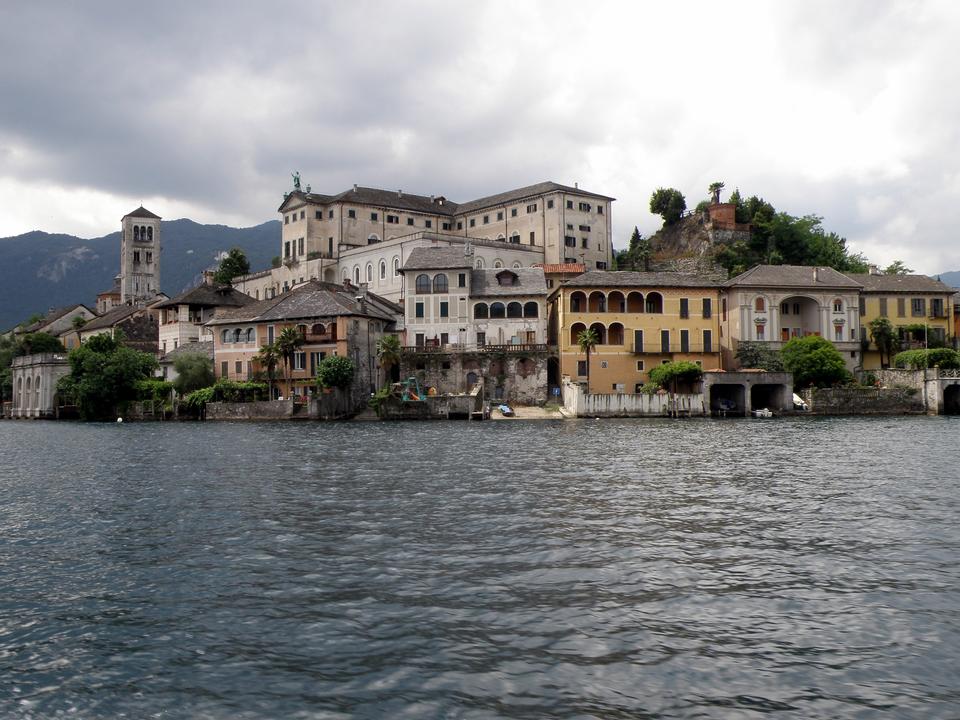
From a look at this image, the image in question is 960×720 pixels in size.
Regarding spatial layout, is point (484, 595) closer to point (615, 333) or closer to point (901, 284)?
point (615, 333)

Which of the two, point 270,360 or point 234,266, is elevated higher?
point 234,266

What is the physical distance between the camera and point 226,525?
1911 cm

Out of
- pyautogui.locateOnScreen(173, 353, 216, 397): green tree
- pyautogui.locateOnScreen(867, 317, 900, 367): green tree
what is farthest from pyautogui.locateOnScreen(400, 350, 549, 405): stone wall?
pyautogui.locateOnScreen(867, 317, 900, 367): green tree

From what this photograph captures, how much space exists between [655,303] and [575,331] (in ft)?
24.7

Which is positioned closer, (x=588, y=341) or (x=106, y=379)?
(x=588, y=341)

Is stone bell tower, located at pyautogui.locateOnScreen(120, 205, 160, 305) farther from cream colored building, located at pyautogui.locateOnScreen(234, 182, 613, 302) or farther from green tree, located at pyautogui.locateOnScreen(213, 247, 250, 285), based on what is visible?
cream colored building, located at pyautogui.locateOnScreen(234, 182, 613, 302)

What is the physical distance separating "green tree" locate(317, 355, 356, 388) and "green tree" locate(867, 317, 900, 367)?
47.9 m

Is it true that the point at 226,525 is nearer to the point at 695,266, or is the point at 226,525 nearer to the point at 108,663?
the point at 108,663

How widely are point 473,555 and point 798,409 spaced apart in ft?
186

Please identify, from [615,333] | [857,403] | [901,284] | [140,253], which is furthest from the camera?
[140,253]

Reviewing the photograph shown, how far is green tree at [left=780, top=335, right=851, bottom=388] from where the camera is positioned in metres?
66.2

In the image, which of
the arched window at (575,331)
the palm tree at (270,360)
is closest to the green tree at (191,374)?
the palm tree at (270,360)

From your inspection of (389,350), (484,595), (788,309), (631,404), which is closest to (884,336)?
(788,309)

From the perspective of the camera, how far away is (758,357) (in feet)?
233
